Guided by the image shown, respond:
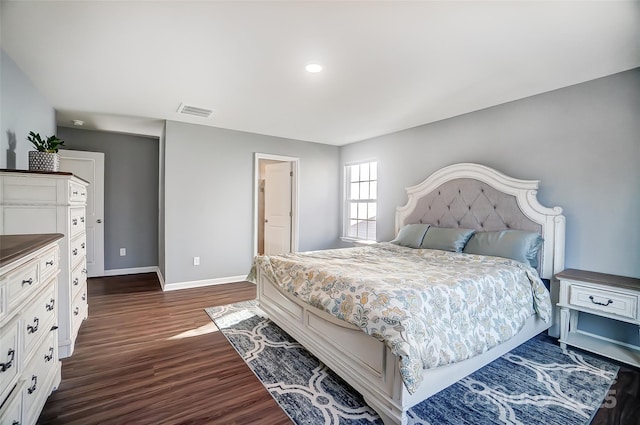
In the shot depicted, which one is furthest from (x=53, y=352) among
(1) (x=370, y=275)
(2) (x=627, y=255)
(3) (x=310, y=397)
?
(2) (x=627, y=255)

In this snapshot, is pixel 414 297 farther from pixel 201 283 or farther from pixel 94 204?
pixel 94 204

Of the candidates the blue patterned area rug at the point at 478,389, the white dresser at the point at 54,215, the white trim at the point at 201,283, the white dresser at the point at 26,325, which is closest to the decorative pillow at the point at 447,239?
the blue patterned area rug at the point at 478,389

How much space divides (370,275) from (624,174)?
233 centimetres

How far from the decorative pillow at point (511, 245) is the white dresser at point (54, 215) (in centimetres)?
357

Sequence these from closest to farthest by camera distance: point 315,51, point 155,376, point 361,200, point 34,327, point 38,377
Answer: point 34,327
point 38,377
point 155,376
point 315,51
point 361,200

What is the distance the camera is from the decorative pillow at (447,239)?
10.2 ft

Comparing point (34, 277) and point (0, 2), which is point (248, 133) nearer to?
point (0, 2)

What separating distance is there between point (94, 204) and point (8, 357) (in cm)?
435

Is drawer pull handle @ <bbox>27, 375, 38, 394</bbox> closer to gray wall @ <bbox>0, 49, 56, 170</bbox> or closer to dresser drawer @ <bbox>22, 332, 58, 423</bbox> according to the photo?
dresser drawer @ <bbox>22, 332, 58, 423</bbox>

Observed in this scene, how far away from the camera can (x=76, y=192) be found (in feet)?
8.10

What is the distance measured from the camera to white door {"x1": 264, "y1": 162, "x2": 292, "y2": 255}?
5180mm

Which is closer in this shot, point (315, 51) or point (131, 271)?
point (315, 51)

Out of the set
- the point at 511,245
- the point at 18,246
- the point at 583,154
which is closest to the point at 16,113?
the point at 18,246

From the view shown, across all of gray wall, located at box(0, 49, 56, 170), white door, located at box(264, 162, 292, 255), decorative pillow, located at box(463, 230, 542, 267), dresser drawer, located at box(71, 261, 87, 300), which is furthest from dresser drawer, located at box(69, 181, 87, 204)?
decorative pillow, located at box(463, 230, 542, 267)
